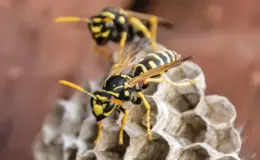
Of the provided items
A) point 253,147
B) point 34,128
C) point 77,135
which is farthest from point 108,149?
point 34,128

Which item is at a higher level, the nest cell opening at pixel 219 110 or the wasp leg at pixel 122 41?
the wasp leg at pixel 122 41

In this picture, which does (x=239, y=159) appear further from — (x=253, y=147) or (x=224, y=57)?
(x=224, y=57)

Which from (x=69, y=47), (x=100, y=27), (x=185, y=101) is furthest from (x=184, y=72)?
(x=69, y=47)

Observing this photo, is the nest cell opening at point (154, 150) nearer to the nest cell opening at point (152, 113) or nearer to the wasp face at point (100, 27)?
the nest cell opening at point (152, 113)

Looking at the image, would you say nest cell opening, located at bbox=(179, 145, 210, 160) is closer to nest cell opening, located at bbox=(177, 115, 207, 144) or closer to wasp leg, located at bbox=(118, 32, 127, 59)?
nest cell opening, located at bbox=(177, 115, 207, 144)

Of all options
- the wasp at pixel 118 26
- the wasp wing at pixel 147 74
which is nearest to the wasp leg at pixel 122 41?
the wasp at pixel 118 26

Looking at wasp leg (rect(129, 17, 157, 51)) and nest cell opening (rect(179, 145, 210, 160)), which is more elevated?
wasp leg (rect(129, 17, 157, 51))

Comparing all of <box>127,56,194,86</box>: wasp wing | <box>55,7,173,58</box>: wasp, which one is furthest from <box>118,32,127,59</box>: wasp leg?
<box>127,56,194,86</box>: wasp wing
